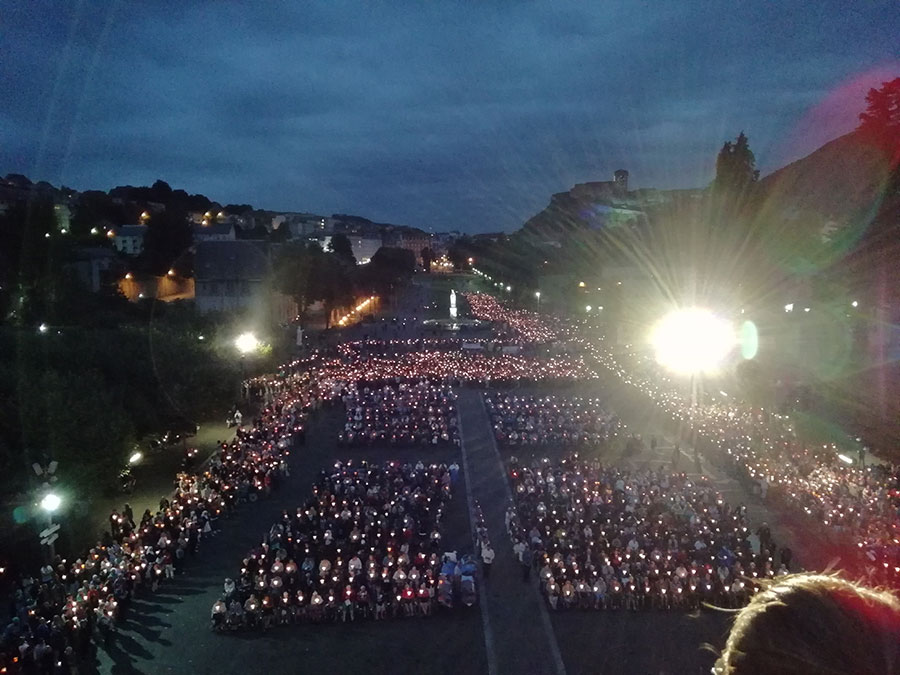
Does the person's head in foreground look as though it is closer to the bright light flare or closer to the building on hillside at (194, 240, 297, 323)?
the bright light flare

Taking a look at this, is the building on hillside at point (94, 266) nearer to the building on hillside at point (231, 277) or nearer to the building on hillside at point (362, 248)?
the building on hillside at point (231, 277)

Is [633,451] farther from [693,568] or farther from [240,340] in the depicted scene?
[240,340]

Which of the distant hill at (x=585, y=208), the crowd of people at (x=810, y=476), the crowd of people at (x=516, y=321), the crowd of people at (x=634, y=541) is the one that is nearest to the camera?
the crowd of people at (x=634, y=541)

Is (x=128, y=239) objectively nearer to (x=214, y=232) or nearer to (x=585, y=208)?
(x=214, y=232)

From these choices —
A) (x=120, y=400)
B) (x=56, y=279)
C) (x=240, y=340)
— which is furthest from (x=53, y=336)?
(x=56, y=279)

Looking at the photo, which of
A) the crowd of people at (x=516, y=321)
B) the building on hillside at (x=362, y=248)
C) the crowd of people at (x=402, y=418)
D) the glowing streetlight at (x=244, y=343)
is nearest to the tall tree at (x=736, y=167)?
the crowd of people at (x=516, y=321)

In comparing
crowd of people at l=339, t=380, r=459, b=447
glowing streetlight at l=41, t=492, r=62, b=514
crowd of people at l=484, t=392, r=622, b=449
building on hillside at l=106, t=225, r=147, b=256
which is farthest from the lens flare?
building on hillside at l=106, t=225, r=147, b=256

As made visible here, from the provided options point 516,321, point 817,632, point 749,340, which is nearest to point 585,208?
point 516,321
